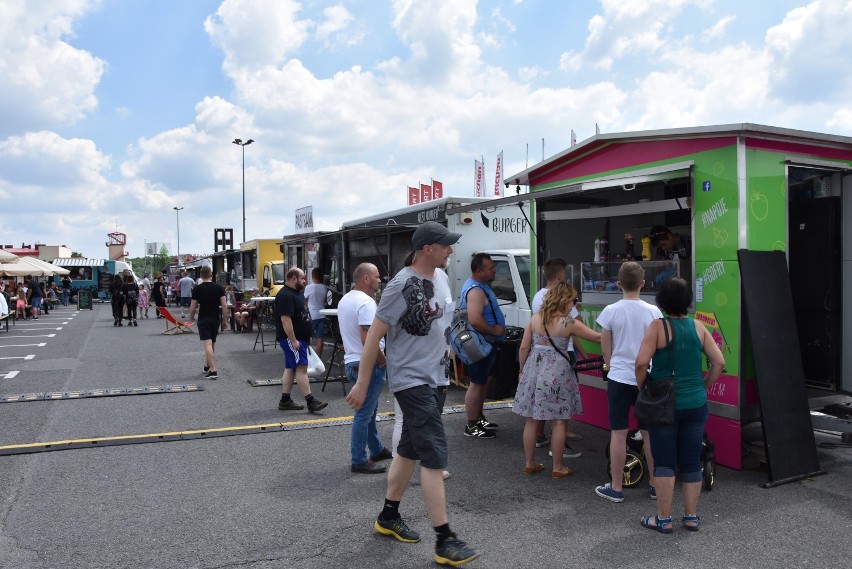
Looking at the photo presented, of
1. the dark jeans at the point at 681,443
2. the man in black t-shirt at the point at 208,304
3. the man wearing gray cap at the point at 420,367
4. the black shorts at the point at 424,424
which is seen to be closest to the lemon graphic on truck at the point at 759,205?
the dark jeans at the point at 681,443

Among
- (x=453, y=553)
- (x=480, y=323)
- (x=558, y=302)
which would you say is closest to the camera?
(x=453, y=553)

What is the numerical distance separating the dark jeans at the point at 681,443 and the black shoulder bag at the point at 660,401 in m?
0.06

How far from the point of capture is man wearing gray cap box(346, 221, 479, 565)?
3.79 meters

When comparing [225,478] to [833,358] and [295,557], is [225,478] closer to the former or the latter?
[295,557]

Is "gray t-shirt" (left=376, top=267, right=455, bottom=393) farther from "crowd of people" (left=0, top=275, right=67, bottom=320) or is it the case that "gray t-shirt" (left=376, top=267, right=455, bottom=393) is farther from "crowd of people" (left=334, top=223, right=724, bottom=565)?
"crowd of people" (left=0, top=275, right=67, bottom=320)

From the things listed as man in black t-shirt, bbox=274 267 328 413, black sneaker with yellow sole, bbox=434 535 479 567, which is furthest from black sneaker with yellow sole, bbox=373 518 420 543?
man in black t-shirt, bbox=274 267 328 413

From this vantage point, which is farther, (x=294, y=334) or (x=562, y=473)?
(x=294, y=334)

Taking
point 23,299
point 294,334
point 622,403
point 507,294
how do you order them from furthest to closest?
point 23,299
point 507,294
point 294,334
point 622,403

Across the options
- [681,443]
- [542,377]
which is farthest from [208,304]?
[681,443]

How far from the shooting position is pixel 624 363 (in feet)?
16.1

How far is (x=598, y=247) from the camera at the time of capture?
764cm

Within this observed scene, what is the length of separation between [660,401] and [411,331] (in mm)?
1551

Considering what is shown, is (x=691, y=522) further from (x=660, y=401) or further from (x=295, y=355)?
(x=295, y=355)

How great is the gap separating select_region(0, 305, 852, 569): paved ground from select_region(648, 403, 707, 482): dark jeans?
1.33 feet
